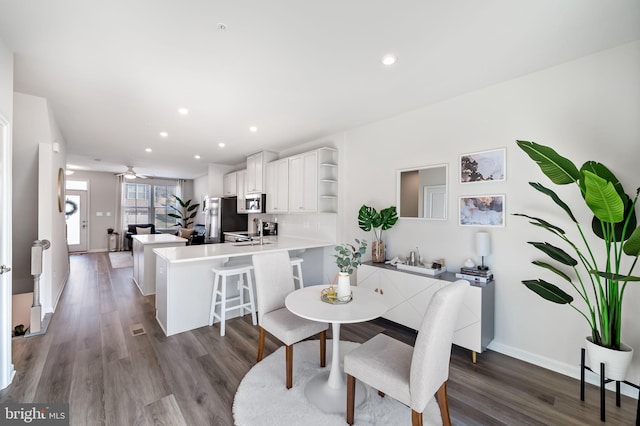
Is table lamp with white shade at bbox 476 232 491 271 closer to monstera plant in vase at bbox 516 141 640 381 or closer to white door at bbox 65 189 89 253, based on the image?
monstera plant in vase at bbox 516 141 640 381

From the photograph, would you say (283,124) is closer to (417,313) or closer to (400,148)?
(400,148)

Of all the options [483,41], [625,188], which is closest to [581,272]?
[625,188]

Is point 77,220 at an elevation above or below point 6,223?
below

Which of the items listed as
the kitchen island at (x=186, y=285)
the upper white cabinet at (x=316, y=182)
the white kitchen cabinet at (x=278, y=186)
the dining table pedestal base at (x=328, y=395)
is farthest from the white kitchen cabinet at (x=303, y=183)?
the dining table pedestal base at (x=328, y=395)

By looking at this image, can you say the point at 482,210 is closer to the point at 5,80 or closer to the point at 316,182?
the point at 316,182

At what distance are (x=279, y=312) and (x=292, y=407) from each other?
27.2 inches

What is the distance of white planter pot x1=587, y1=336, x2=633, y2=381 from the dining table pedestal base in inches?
65.3

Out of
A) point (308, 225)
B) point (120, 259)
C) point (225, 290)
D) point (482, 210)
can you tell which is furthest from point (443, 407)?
point (120, 259)

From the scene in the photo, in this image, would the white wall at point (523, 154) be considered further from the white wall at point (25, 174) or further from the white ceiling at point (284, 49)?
the white wall at point (25, 174)

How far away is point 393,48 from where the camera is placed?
2.05 m

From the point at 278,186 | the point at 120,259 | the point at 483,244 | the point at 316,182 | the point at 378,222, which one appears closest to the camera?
the point at 483,244

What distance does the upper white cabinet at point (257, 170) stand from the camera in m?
5.32

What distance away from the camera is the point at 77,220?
8.52 meters

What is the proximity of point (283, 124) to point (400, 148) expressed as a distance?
166cm
